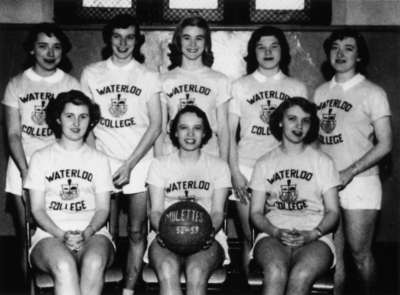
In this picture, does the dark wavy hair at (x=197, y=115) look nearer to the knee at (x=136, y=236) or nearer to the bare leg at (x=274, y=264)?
the knee at (x=136, y=236)

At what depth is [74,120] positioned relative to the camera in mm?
3469

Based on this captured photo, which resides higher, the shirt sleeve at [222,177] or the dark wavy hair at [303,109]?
the dark wavy hair at [303,109]

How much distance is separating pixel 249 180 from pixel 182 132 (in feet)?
1.91

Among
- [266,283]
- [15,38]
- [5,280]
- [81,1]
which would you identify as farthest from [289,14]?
[5,280]

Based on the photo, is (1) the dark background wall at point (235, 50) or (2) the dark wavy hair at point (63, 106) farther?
(1) the dark background wall at point (235, 50)

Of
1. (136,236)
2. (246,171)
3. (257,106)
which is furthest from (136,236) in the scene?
(257,106)

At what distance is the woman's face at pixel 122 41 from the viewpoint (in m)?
3.93

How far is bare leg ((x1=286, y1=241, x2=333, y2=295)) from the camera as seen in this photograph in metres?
3.14

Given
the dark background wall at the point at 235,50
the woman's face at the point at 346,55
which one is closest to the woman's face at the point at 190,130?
the woman's face at the point at 346,55

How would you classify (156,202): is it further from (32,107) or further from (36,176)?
(32,107)

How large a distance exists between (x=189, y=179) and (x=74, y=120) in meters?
0.80

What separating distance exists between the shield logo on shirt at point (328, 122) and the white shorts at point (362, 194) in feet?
1.22

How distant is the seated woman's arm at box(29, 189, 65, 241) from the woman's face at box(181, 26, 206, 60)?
4.67ft

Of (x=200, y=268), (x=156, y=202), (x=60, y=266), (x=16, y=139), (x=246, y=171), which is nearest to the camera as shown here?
(x=60, y=266)
